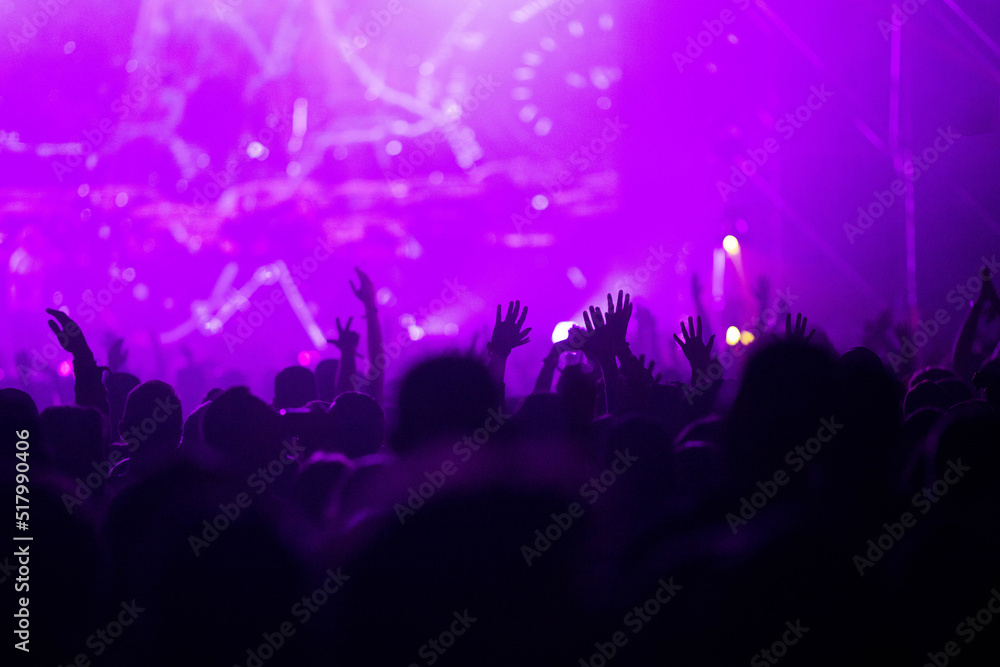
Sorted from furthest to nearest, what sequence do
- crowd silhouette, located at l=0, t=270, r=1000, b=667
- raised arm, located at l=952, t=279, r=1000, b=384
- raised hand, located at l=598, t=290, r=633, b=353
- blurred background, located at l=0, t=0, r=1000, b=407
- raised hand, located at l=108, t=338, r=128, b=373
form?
blurred background, located at l=0, t=0, r=1000, b=407
raised hand, located at l=108, t=338, r=128, b=373
raised arm, located at l=952, t=279, r=1000, b=384
raised hand, located at l=598, t=290, r=633, b=353
crowd silhouette, located at l=0, t=270, r=1000, b=667

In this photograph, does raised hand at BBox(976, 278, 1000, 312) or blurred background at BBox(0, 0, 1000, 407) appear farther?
blurred background at BBox(0, 0, 1000, 407)

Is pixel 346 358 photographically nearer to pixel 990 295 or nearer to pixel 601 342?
pixel 601 342

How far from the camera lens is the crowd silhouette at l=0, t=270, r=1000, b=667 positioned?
4.71 ft

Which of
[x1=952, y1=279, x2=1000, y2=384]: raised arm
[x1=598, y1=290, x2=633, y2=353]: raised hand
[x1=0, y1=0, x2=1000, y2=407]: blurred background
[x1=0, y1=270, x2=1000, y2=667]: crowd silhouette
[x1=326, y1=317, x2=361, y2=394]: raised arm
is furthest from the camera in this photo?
[x1=0, y1=0, x2=1000, y2=407]: blurred background

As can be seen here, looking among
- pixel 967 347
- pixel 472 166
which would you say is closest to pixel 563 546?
pixel 967 347

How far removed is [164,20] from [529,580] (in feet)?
31.1

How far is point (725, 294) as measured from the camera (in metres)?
9.12

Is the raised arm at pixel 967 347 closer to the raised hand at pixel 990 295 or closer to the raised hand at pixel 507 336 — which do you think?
the raised hand at pixel 990 295

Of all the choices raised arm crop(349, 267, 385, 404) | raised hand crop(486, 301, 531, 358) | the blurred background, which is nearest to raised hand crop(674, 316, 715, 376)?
raised hand crop(486, 301, 531, 358)

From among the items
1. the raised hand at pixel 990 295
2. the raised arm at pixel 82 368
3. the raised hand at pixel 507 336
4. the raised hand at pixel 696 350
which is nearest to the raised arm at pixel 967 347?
the raised hand at pixel 990 295

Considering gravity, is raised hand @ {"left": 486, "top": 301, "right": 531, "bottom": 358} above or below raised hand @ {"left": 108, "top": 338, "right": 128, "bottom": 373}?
above

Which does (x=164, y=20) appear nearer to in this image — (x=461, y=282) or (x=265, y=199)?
(x=265, y=199)

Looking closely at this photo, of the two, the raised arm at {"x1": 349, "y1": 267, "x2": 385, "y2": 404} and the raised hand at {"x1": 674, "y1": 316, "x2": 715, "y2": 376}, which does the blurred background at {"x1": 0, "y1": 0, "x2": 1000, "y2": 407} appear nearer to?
the raised arm at {"x1": 349, "y1": 267, "x2": 385, "y2": 404}

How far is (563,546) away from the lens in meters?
1.55
